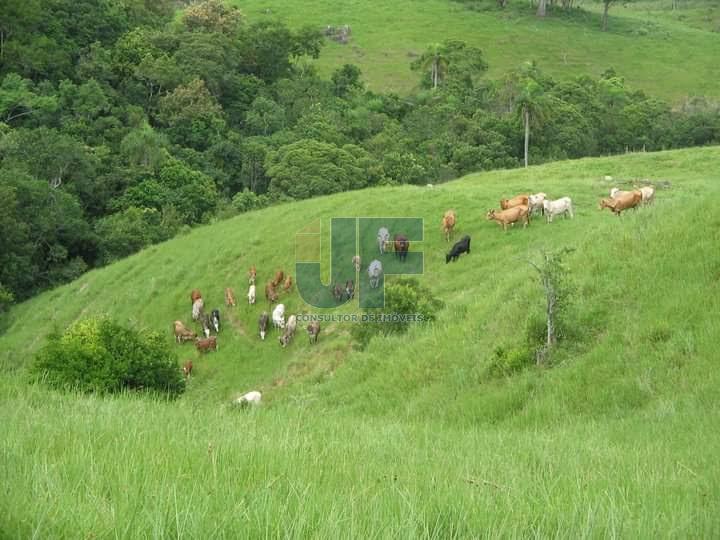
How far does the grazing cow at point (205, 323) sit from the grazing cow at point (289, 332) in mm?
3338

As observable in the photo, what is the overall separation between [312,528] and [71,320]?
30475 millimetres

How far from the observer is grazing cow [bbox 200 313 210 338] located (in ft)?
80.4

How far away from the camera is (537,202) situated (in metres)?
23.9

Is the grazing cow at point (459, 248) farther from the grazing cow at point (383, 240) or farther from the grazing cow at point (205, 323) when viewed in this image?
the grazing cow at point (205, 323)

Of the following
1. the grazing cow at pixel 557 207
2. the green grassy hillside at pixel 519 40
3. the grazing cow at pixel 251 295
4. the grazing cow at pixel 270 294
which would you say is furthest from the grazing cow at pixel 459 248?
the green grassy hillside at pixel 519 40

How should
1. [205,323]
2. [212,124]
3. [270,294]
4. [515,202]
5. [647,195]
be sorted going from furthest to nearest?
[212,124]
[205,323]
[270,294]
[515,202]
[647,195]

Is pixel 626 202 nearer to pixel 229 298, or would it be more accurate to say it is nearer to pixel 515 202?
pixel 515 202

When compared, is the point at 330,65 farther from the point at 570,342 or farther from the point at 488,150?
the point at 570,342

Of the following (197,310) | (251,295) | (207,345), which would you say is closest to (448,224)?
(251,295)

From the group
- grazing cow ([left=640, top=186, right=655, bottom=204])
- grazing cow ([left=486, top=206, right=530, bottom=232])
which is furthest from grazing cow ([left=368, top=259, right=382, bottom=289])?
grazing cow ([left=640, top=186, right=655, bottom=204])

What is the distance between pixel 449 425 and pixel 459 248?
14.0 m

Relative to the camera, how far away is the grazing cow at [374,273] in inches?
900

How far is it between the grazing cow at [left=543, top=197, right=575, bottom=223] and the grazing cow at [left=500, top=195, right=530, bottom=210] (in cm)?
75

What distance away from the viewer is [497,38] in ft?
307
